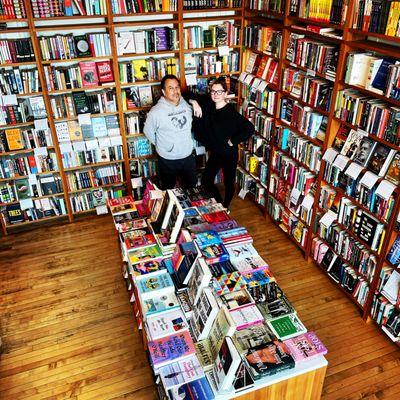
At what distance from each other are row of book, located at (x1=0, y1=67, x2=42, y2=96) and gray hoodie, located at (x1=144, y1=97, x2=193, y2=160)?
4.36ft

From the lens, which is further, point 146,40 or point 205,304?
point 146,40

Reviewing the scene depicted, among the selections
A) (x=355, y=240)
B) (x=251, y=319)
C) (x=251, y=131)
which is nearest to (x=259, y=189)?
(x=251, y=131)

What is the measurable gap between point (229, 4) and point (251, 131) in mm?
1669

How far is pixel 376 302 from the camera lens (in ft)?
12.5

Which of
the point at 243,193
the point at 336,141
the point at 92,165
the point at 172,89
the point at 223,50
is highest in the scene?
the point at 223,50

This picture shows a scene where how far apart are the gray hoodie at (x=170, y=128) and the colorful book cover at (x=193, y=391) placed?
2.93 meters

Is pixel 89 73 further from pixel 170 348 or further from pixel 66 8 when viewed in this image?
pixel 170 348

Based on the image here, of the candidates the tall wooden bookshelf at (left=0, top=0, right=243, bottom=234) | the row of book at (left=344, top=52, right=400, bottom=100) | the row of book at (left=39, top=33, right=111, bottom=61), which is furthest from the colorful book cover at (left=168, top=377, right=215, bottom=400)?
the row of book at (left=39, top=33, right=111, bottom=61)

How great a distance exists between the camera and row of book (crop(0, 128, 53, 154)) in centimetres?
486

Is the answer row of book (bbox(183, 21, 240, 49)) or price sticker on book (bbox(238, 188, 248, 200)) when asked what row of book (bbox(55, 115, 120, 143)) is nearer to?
row of book (bbox(183, 21, 240, 49))

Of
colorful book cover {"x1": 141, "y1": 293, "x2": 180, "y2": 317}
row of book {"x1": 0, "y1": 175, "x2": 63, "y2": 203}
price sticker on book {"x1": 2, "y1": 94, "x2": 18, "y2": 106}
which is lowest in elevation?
row of book {"x1": 0, "y1": 175, "x2": 63, "y2": 203}

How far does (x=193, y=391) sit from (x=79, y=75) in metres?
3.79

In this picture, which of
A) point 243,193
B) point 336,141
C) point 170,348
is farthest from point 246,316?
point 243,193

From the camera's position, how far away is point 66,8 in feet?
14.8
